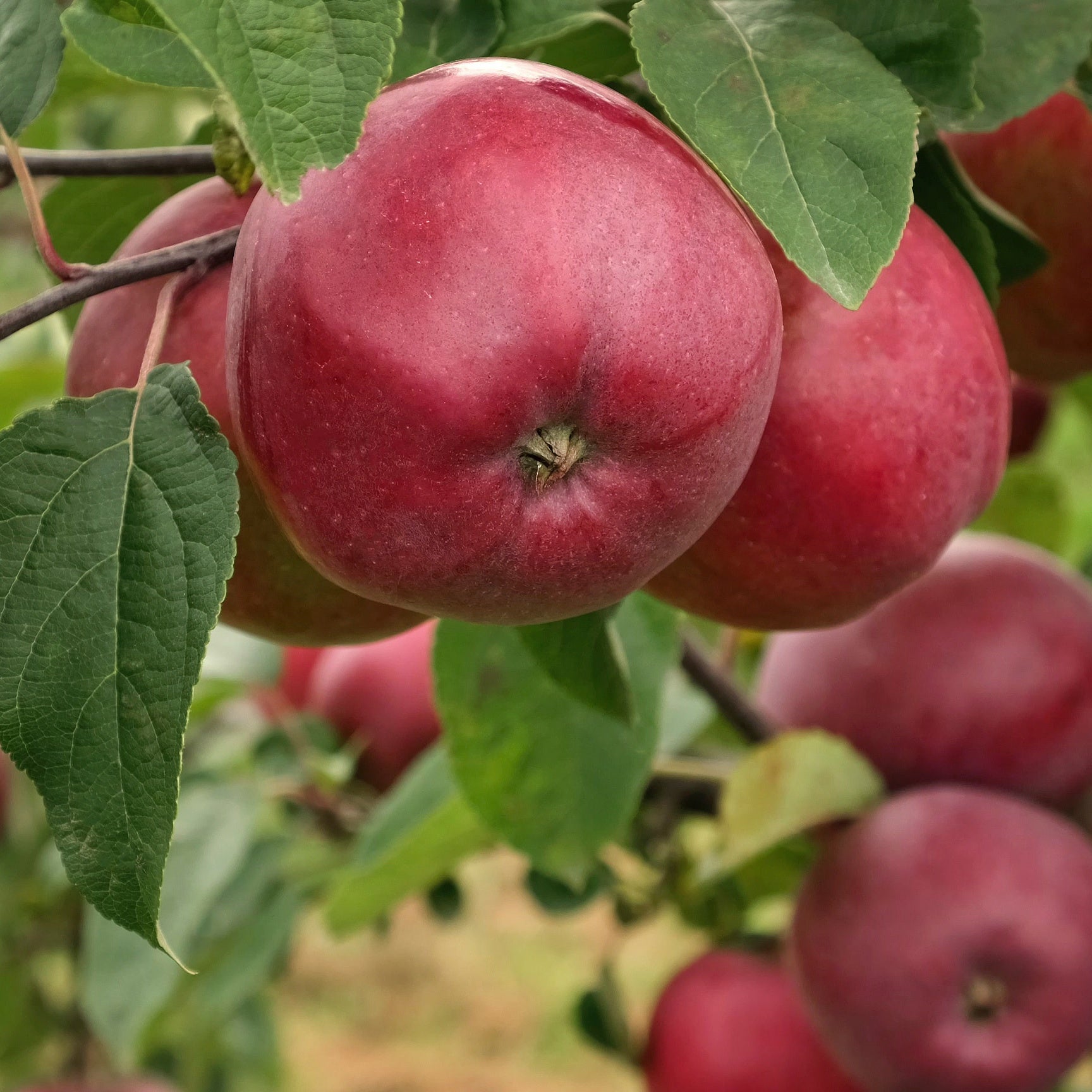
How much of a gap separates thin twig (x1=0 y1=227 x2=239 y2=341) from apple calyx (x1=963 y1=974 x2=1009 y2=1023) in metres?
0.74

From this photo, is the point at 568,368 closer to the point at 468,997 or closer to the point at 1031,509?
the point at 1031,509

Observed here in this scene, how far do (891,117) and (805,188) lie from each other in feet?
0.16

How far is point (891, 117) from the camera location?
509mm

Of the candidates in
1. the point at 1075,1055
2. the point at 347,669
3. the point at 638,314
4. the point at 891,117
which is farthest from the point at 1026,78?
the point at 347,669

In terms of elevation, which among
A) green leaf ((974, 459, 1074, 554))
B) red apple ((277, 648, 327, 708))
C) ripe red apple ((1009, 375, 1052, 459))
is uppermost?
ripe red apple ((1009, 375, 1052, 459))

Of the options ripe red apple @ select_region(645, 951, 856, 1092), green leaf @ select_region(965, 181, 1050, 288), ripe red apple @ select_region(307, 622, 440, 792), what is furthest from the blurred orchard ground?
green leaf @ select_region(965, 181, 1050, 288)

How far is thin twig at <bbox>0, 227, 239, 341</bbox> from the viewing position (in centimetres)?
51

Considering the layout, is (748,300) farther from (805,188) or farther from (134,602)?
(134,602)

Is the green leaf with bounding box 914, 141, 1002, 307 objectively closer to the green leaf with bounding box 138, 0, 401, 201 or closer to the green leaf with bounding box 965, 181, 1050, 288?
the green leaf with bounding box 965, 181, 1050, 288

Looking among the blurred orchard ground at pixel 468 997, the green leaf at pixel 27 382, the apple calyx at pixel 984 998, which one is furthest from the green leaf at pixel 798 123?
the blurred orchard ground at pixel 468 997

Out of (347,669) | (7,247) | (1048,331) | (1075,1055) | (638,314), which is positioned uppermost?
(638,314)

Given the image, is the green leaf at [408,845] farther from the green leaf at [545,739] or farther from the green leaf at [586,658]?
the green leaf at [586,658]

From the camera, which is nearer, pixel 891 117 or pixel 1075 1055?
pixel 891 117

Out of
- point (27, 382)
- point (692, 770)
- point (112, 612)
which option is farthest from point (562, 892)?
point (112, 612)
